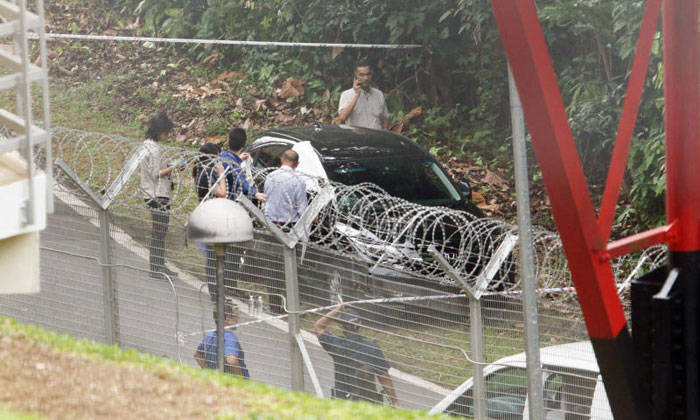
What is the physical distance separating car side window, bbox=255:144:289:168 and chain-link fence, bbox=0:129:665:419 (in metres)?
3.56

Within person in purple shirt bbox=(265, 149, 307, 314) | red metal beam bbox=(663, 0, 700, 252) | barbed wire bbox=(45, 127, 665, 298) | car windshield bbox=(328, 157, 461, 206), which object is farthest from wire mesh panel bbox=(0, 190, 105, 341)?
red metal beam bbox=(663, 0, 700, 252)

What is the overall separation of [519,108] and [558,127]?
0.44 meters

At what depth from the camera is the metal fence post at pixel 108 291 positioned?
29.1 ft

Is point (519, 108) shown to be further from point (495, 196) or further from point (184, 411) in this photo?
point (495, 196)

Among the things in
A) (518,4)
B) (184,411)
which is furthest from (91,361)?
(518,4)

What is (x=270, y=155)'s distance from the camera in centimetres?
1288

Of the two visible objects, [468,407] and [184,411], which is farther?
[468,407]

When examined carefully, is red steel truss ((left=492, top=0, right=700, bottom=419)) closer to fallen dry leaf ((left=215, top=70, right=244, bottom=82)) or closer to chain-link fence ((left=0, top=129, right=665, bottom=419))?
chain-link fence ((left=0, top=129, right=665, bottom=419))

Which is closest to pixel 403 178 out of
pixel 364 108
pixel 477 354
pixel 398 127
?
pixel 364 108

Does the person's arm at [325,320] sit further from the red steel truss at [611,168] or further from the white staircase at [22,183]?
the white staircase at [22,183]

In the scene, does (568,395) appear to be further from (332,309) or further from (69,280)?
(69,280)

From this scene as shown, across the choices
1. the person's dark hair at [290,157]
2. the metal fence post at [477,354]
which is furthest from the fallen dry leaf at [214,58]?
the metal fence post at [477,354]

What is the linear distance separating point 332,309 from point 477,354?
1.17m

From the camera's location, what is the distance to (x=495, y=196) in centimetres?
1592
